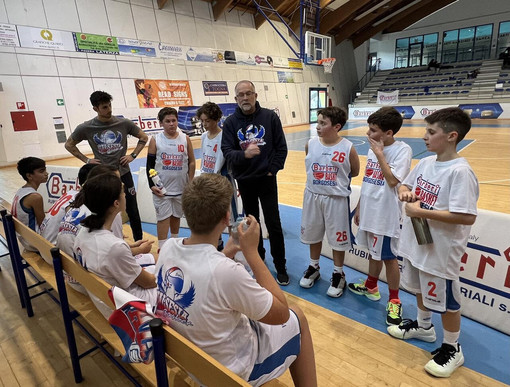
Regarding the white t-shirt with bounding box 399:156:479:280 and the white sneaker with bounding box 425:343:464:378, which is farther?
the white sneaker with bounding box 425:343:464:378

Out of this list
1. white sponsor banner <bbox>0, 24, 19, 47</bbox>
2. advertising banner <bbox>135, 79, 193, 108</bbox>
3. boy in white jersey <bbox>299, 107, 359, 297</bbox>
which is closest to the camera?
boy in white jersey <bbox>299, 107, 359, 297</bbox>

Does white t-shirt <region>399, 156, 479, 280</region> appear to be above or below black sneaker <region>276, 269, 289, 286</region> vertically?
above

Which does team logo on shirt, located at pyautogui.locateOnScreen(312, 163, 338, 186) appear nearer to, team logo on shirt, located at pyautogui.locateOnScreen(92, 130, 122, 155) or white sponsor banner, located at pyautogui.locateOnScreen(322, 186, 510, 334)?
white sponsor banner, located at pyautogui.locateOnScreen(322, 186, 510, 334)

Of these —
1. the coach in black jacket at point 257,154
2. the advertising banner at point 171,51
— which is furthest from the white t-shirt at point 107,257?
the advertising banner at point 171,51

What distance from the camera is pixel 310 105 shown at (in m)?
23.6

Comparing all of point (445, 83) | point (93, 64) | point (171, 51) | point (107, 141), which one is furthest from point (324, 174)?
point (445, 83)

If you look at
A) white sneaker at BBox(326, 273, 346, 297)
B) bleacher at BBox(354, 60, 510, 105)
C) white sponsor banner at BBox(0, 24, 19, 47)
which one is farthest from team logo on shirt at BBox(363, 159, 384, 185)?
bleacher at BBox(354, 60, 510, 105)

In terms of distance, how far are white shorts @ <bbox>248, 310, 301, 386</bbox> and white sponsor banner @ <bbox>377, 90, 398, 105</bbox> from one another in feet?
78.7

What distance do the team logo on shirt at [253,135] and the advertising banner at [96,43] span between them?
488 inches

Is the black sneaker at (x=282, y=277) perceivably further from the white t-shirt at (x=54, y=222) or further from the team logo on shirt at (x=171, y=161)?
the white t-shirt at (x=54, y=222)

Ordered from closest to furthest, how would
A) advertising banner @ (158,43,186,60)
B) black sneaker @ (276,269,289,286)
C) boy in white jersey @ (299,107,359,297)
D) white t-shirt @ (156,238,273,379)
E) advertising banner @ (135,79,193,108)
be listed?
white t-shirt @ (156,238,273,379), boy in white jersey @ (299,107,359,297), black sneaker @ (276,269,289,286), advertising banner @ (135,79,193,108), advertising banner @ (158,43,186,60)

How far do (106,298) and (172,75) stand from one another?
15.4 m

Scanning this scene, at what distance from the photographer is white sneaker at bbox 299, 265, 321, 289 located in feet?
10.6

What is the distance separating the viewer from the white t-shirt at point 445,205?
74.4 inches
